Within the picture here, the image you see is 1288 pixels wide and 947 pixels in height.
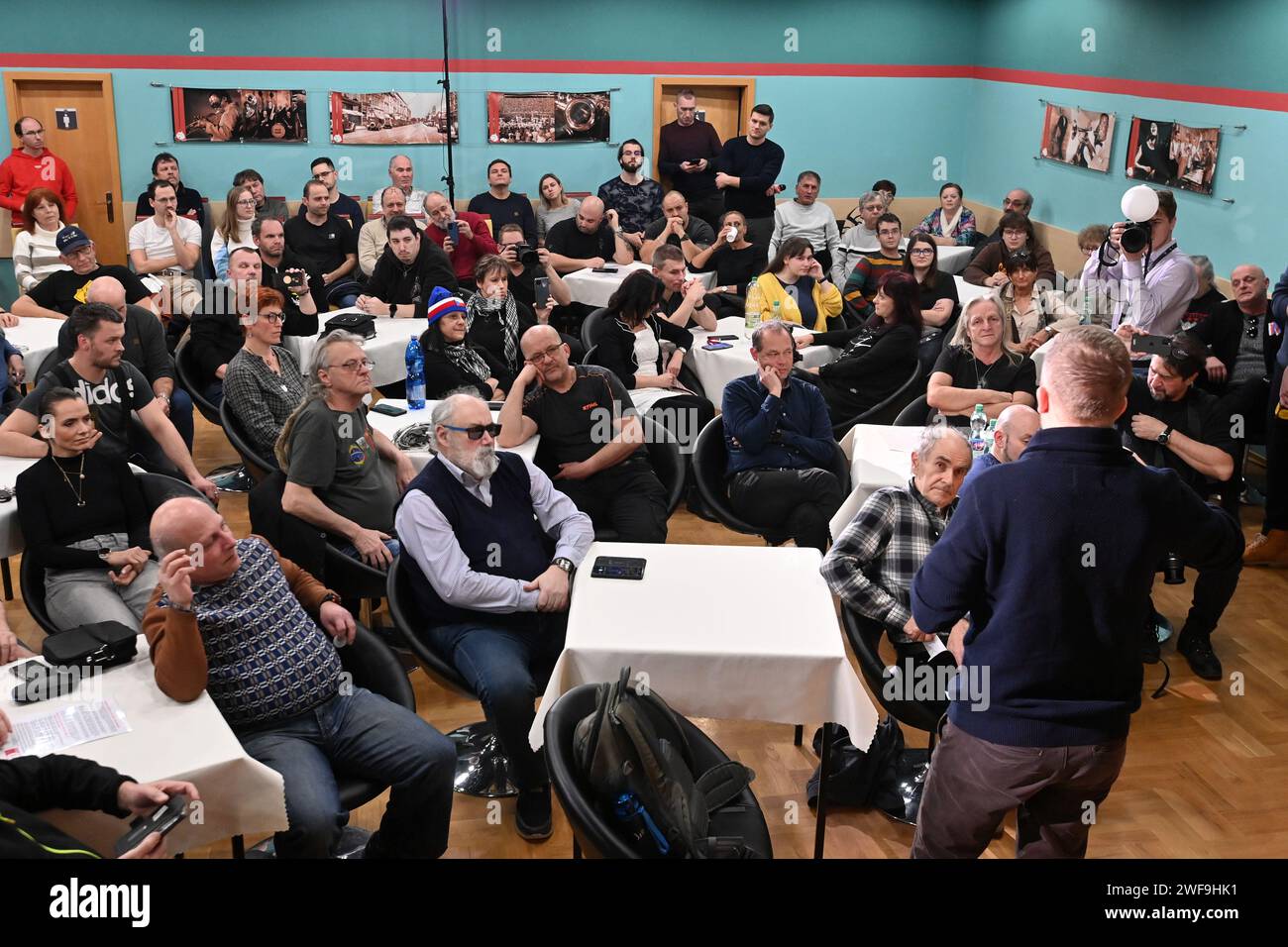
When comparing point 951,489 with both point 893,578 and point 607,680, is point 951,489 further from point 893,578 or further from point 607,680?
point 607,680

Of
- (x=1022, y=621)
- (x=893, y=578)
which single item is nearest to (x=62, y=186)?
(x=893, y=578)

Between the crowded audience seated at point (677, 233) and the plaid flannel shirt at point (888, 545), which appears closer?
the plaid flannel shirt at point (888, 545)

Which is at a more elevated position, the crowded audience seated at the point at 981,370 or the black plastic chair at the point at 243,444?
the crowded audience seated at the point at 981,370

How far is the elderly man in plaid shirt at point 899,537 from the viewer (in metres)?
3.55

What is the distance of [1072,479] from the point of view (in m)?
2.36

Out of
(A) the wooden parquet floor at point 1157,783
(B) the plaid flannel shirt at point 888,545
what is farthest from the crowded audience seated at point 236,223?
(B) the plaid flannel shirt at point 888,545

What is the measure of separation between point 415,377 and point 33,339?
235 centimetres

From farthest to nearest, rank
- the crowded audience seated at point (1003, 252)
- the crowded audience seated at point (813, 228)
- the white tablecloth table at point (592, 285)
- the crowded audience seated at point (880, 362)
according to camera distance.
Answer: the crowded audience seated at point (813, 228), the crowded audience seated at point (1003, 252), the white tablecloth table at point (592, 285), the crowded audience seated at point (880, 362)

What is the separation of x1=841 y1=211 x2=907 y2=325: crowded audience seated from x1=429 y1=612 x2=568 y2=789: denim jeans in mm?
4334

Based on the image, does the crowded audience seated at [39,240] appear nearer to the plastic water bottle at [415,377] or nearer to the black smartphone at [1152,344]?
the plastic water bottle at [415,377]

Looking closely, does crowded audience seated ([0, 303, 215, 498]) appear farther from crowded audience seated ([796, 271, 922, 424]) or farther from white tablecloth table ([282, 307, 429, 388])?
crowded audience seated ([796, 271, 922, 424])

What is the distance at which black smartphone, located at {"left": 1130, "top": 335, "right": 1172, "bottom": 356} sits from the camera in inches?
197

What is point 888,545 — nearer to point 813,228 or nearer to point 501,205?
point 813,228

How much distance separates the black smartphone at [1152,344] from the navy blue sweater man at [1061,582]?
A: 2690mm
